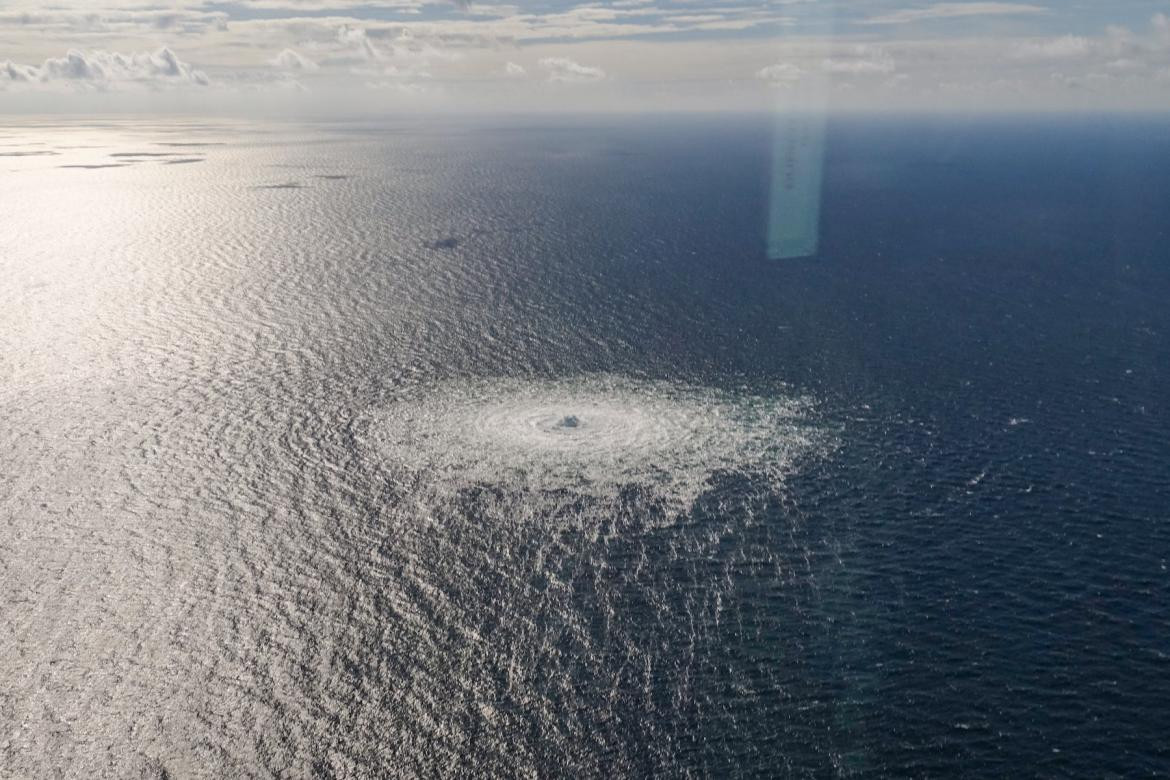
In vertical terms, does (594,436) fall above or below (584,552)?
above

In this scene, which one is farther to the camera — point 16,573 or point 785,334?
point 785,334

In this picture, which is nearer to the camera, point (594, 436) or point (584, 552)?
point (584, 552)

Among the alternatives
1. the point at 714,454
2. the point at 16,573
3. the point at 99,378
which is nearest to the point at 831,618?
the point at 714,454

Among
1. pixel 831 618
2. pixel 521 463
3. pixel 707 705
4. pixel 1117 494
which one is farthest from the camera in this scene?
pixel 521 463

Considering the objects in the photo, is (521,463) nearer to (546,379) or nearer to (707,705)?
(546,379)

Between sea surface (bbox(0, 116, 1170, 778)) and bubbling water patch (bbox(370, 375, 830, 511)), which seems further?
bubbling water patch (bbox(370, 375, 830, 511))

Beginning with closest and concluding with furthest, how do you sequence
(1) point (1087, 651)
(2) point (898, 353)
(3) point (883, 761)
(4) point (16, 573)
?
1. (3) point (883, 761)
2. (1) point (1087, 651)
3. (4) point (16, 573)
4. (2) point (898, 353)

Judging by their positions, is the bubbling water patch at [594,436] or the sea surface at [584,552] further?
the bubbling water patch at [594,436]
